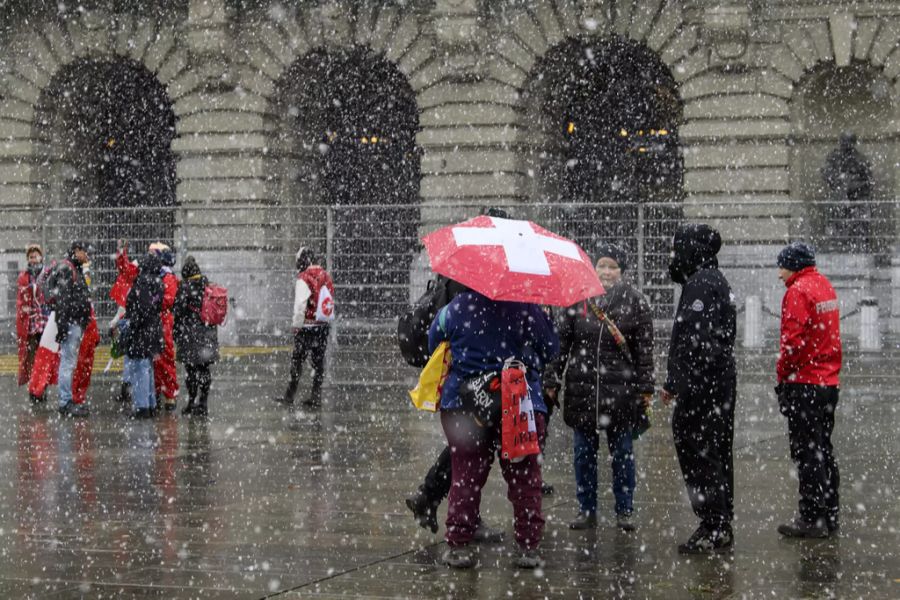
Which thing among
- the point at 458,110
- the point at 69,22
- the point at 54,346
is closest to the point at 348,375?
the point at 54,346

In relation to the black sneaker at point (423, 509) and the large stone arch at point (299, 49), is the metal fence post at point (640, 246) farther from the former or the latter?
the black sneaker at point (423, 509)

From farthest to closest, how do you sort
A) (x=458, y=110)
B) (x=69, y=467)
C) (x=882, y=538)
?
(x=458, y=110), (x=69, y=467), (x=882, y=538)

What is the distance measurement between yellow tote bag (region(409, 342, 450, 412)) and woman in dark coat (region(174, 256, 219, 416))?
739 centimetres

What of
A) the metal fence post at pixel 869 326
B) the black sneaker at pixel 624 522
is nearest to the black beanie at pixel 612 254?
the black sneaker at pixel 624 522

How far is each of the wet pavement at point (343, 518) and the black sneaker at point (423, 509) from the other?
0.09 metres

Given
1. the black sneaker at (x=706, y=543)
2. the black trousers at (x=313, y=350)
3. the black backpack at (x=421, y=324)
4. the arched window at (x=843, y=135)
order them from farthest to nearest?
the arched window at (x=843, y=135) < the black trousers at (x=313, y=350) < the black backpack at (x=421, y=324) < the black sneaker at (x=706, y=543)

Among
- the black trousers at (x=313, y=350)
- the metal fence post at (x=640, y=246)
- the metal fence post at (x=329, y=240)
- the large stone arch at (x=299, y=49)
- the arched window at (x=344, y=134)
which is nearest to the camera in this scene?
the black trousers at (x=313, y=350)

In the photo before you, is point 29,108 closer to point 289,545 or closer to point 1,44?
point 1,44

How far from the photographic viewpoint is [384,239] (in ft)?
77.8

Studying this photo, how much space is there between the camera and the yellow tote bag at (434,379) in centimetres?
815

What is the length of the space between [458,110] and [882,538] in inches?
825

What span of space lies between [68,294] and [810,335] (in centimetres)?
843

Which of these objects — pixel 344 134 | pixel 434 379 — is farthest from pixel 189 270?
pixel 344 134

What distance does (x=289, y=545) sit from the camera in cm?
855
